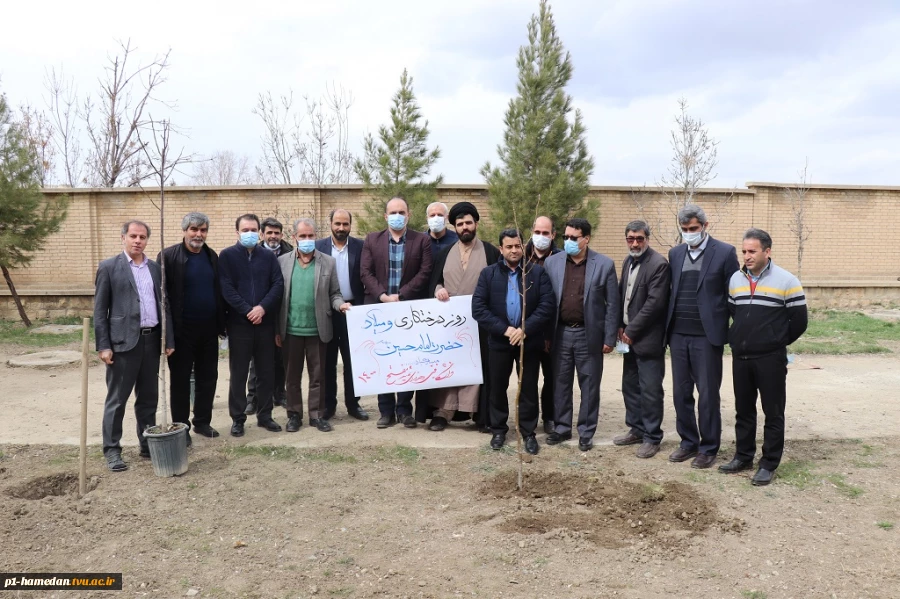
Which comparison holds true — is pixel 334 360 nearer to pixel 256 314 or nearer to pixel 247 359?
pixel 247 359

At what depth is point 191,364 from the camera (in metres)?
5.75

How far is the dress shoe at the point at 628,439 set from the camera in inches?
227

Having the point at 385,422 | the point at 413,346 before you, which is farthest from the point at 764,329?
the point at 385,422

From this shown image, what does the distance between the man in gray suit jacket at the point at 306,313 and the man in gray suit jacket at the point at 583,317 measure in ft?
6.68

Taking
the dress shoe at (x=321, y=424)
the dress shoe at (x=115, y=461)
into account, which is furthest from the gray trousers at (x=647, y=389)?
the dress shoe at (x=115, y=461)

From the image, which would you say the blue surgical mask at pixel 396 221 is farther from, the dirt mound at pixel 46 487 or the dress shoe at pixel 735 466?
the dress shoe at pixel 735 466

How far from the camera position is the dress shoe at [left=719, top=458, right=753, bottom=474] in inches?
196

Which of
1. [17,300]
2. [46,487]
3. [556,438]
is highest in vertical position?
[17,300]

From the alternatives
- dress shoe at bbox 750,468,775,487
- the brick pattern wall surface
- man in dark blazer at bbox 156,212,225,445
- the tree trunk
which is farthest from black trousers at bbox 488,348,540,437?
the tree trunk

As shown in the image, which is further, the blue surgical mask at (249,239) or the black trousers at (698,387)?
the blue surgical mask at (249,239)

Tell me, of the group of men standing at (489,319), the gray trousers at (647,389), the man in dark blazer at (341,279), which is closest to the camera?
the group of men standing at (489,319)

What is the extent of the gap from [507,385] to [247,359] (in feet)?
8.07

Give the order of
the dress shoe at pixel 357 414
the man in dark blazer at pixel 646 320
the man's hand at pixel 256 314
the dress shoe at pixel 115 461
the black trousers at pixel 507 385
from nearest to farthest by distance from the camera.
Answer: the dress shoe at pixel 115 461 → the man in dark blazer at pixel 646 320 → the black trousers at pixel 507 385 → the man's hand at pixel 256 314 → the dress shoe at pixel 357 414

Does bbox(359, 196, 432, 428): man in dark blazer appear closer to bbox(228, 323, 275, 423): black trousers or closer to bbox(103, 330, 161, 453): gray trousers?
bbox(228, 323, 275, 423): black trousers
